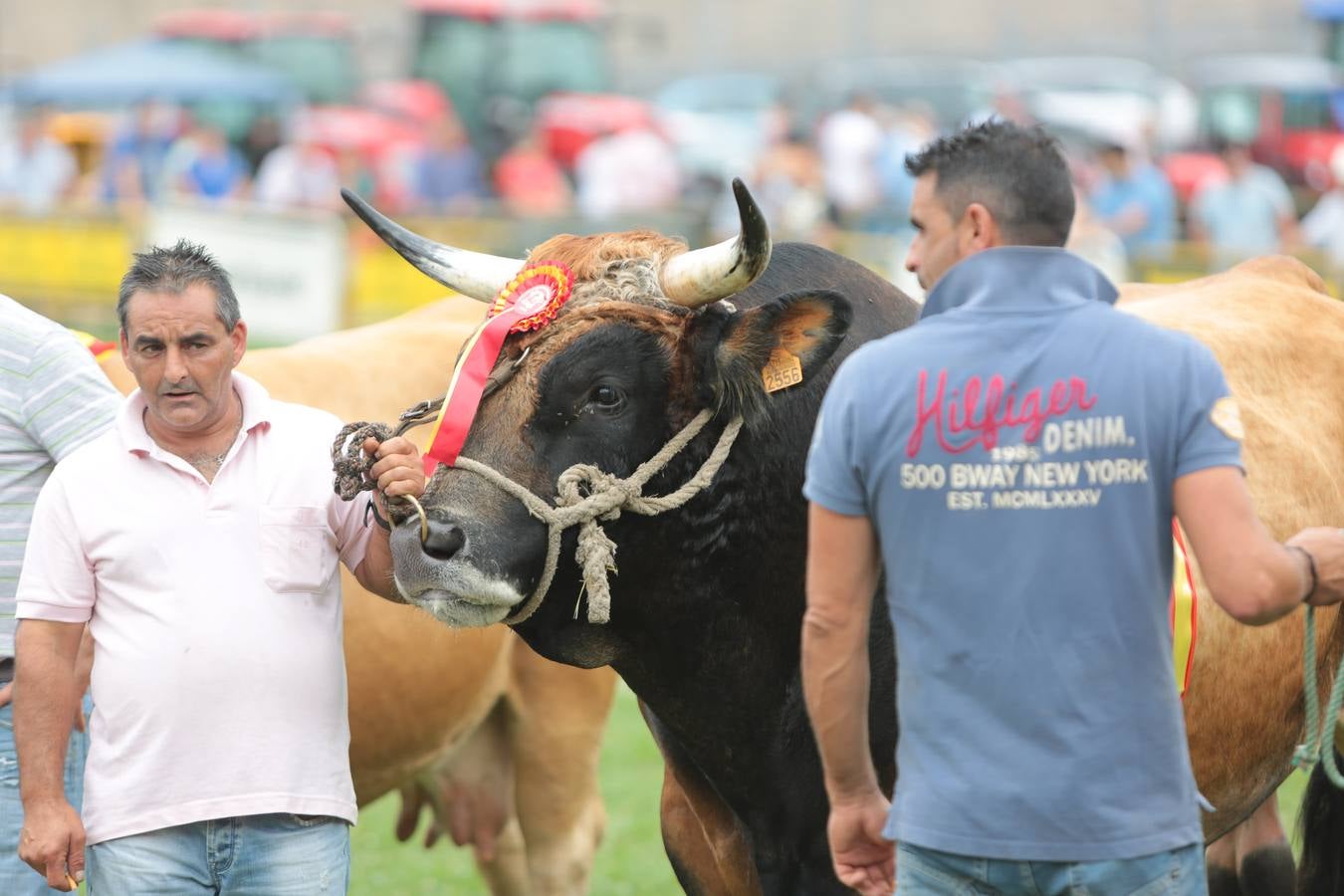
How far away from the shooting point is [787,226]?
17.9 meters

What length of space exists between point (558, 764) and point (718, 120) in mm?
21258

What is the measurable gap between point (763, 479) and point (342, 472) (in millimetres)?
861

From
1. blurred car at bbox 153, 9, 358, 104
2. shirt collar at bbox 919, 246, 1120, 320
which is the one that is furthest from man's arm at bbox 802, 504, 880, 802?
blurred car at bbox 153, 9, 358, 104

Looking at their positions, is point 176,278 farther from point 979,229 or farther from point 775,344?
point 979,229

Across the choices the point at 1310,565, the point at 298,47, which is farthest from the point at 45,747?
the point at 298,47

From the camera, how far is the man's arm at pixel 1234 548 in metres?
2.84

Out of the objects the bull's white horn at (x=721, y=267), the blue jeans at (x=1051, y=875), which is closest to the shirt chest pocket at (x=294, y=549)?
the bull's white horn at (x=721, y=267)

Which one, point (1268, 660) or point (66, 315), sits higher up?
point (1268, 660)

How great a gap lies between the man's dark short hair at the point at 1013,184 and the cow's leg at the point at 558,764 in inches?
125

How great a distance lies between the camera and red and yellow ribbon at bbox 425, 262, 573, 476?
376 cm

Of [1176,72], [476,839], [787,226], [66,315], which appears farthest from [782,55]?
[476,839]

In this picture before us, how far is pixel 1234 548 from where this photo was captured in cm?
284

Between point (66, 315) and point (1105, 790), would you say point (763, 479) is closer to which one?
point (1105, 790)

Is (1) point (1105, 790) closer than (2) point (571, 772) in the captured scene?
Yes
